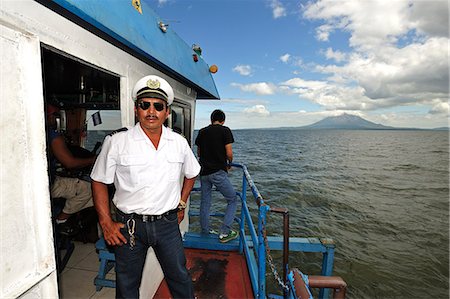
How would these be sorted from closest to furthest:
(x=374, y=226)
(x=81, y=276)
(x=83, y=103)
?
1. (x=81, y=276)
2. (x=83, y=103)
3. (x=374, y=226)

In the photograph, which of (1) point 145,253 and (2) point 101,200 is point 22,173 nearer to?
(2) point 101,200

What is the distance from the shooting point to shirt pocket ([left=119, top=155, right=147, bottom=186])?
5.77ft

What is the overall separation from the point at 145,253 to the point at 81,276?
5.88 feet

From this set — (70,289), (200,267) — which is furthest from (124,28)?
(200,267)

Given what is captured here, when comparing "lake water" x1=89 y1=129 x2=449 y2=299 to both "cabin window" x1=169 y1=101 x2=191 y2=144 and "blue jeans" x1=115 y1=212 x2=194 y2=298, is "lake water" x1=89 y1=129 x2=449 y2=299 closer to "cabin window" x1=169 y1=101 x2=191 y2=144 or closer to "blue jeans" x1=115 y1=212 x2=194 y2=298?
"cabin window" x1=169 y1=101 x2=191 y2=144

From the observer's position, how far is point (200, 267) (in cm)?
356

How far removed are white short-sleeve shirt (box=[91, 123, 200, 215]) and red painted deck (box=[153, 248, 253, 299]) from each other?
1.83 m

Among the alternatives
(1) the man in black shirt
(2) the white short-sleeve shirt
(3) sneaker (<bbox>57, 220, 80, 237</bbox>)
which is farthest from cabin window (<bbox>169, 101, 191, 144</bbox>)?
(3) sneaker (<bbox>57, 220, 80, 237</bbox>)

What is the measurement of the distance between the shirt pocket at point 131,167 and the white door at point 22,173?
1.62ft

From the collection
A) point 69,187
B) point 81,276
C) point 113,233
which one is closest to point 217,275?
point 81,276

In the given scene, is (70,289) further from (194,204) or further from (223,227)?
(194,204)

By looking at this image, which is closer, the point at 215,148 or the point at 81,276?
the point at 81,276

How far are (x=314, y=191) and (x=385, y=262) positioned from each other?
7719 millimetres

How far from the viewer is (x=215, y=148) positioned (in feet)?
12.4
